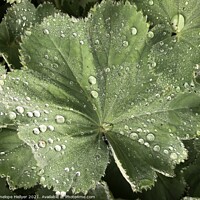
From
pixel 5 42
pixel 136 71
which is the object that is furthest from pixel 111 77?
pixel 5 42

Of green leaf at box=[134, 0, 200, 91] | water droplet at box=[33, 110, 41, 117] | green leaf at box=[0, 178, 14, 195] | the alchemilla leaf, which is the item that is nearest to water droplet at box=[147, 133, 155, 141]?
the alchemilla leaf

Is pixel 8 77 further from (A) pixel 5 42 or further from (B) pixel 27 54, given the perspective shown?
(A) pixel 5 42

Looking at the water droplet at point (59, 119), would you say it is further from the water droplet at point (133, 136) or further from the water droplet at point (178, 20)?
the water droplet at point (178, 20)

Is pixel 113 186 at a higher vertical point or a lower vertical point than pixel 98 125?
lower

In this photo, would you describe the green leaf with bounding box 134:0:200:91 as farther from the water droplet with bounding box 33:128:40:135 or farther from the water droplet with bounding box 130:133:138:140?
the water droplet with bounding box 33:128:40:135

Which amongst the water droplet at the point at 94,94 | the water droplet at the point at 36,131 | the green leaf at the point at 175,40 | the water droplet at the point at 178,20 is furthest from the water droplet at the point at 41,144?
the water droplet at the point at 178,20
